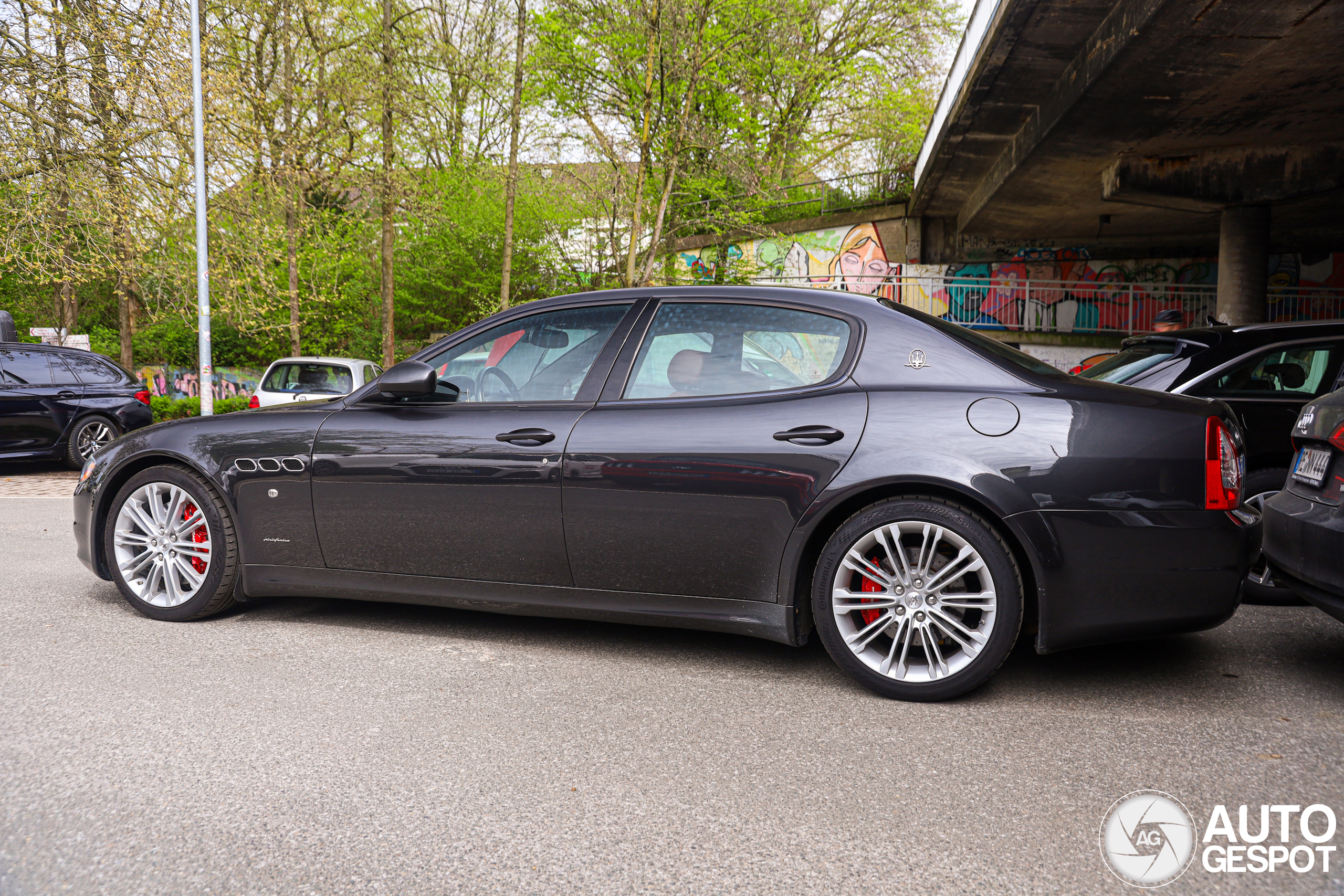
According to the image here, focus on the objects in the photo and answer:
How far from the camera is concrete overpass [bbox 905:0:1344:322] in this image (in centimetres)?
930

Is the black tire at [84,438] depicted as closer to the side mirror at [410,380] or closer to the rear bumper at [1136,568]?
the side mirror at [410,380]

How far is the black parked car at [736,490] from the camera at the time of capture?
3180 millimetres

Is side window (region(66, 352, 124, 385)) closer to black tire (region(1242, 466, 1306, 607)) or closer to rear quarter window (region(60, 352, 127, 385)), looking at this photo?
rear quarter window (region(60, 352, 127, 385))

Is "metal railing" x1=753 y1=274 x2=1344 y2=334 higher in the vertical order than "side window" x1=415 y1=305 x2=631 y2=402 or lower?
higher

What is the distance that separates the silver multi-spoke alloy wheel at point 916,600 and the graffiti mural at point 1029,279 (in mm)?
19049

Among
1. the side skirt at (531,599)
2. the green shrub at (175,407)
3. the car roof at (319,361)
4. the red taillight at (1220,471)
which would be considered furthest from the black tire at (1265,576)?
the green shrub at (175,407)

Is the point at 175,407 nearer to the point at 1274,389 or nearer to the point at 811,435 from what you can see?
the point at 811,435

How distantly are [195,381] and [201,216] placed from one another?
14.1 meters

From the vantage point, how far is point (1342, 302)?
2173 centimetres

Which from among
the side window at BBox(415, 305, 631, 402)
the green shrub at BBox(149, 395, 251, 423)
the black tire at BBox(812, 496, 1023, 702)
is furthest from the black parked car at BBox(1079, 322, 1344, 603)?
the green shrub at BBox(149, 395, 251, 423)
